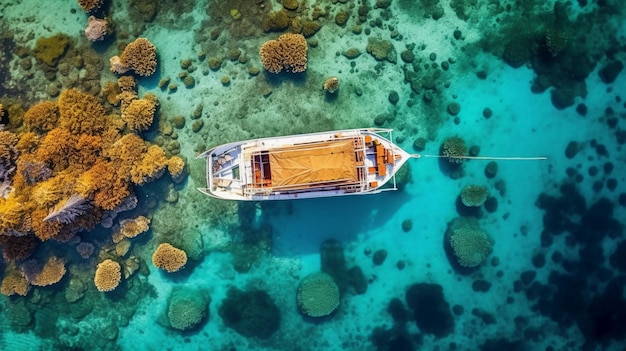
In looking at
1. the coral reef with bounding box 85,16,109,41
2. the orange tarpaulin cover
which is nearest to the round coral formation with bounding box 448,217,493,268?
the orange tarpaulin cover

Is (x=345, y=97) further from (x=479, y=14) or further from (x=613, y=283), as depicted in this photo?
(x=613, y=283)

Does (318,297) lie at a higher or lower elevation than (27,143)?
lower

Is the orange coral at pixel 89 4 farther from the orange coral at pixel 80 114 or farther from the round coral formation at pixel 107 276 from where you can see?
the round coral formation at pixel 107 276

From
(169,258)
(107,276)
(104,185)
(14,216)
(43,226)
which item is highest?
(104,185)

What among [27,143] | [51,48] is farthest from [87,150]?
[51,48]

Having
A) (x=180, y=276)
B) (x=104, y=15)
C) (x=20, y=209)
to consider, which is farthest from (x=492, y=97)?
(x=20, y=209)

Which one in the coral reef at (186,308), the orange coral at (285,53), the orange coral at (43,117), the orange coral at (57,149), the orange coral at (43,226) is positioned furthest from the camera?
the coral reef at (186,308)

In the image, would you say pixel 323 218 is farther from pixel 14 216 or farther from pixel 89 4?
pixel 89 4

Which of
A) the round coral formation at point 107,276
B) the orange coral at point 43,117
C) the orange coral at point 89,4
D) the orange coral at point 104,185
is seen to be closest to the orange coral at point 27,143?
the orange coral at point 43,117
